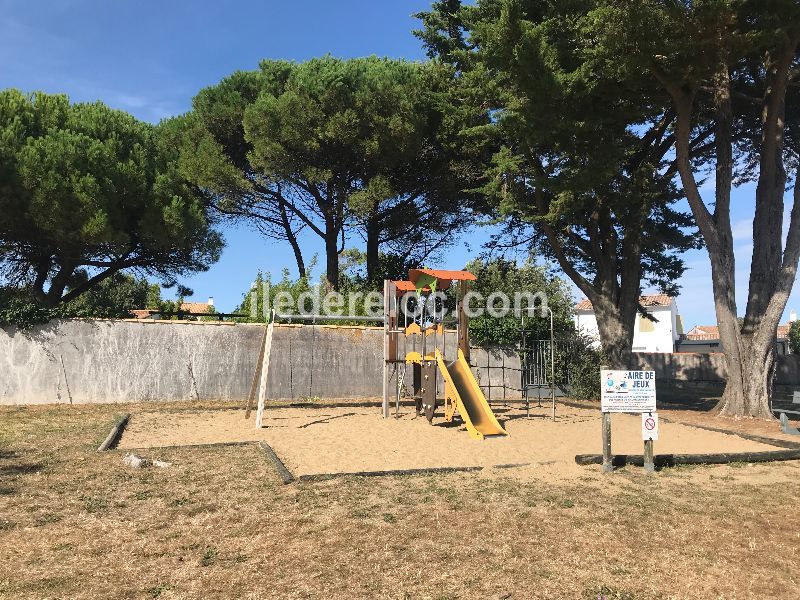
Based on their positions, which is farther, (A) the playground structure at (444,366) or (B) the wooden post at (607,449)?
(A) the playground structure at (444,366)

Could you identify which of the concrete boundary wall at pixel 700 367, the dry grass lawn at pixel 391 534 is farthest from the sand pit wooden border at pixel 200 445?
the concrete boundary wall at pixel 700 367

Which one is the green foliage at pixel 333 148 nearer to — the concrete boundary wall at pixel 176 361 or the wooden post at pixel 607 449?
the concrete boundary wall at pixel 176 361

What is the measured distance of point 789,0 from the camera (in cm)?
1097

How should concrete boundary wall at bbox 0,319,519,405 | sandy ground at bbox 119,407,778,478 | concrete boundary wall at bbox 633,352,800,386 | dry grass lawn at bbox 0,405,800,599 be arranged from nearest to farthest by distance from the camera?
1. dry grass lawn at bbox 0,405,800,599
2. sandy ground at bbox 119,407,778,478
3. concrete boundary wall at bbox 0,319,519,405
4. concrete boundary wall at bbox 633,352,800,386

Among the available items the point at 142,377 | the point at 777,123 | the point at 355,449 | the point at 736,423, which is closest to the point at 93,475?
the point at 355,449

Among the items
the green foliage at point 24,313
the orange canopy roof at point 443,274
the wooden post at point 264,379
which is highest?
the orange canopy roof at point 443,274

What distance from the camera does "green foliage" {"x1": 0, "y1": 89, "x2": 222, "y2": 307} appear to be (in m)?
16.1

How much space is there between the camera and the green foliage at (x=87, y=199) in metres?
16.1

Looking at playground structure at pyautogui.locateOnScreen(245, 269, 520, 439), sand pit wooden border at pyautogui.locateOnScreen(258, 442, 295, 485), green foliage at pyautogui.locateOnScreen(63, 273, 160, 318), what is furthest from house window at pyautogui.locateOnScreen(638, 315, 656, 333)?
sand pit wooden border at pyautogui.locateOnScreen(258, 442, 295, 485)

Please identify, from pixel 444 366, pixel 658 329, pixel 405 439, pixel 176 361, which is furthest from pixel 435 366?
pixel 658 329

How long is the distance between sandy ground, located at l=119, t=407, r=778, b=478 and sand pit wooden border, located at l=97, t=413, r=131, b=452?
142 millimetres

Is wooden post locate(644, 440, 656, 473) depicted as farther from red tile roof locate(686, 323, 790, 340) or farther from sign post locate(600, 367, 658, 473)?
red tile roof locate(686, 323, 790, 340)

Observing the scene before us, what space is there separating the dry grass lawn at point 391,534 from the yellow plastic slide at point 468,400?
3401mm

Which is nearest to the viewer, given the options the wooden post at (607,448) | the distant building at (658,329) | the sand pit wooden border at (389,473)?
the sand pit wooden border at (389,473)
